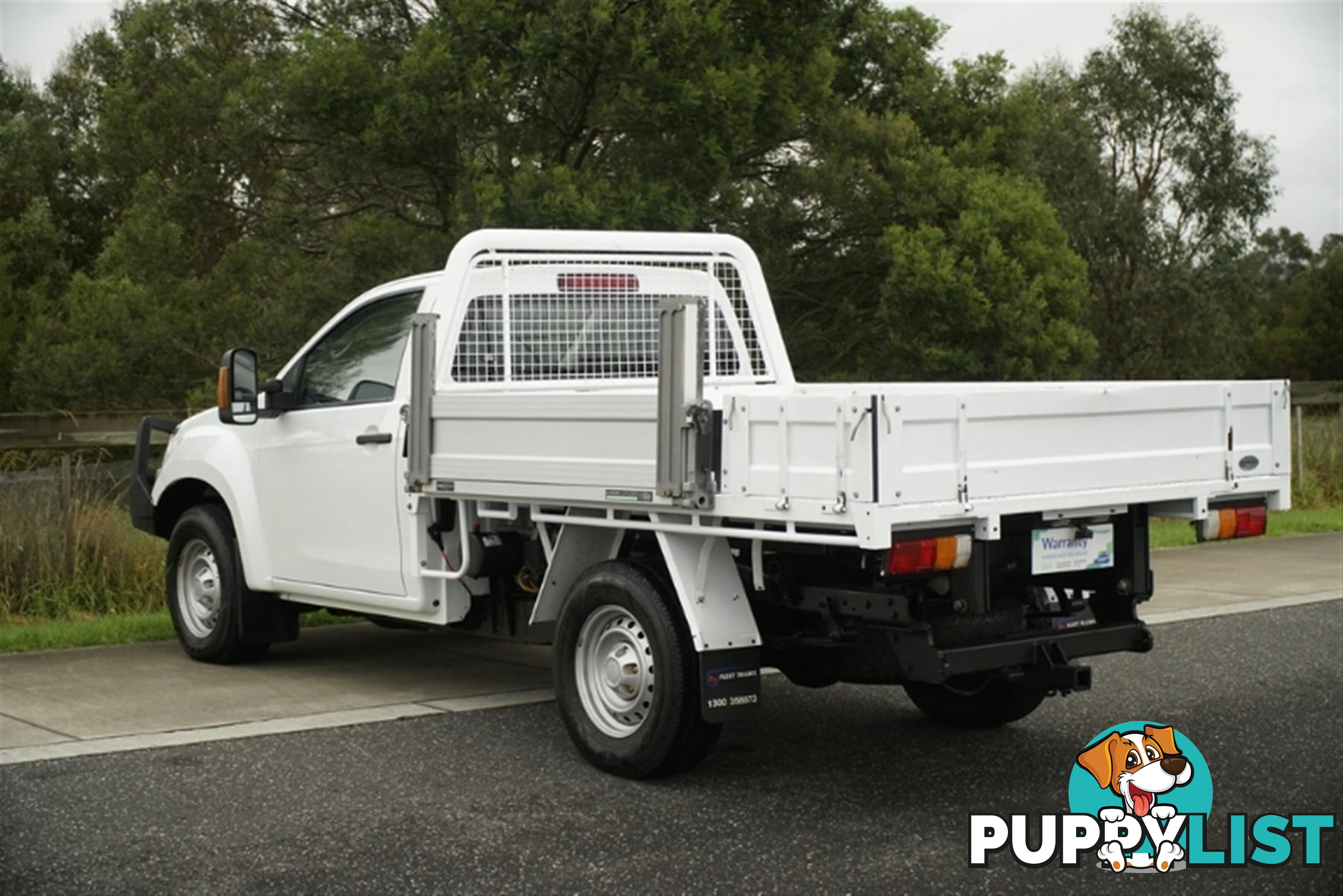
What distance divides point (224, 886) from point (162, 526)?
502 centimetres

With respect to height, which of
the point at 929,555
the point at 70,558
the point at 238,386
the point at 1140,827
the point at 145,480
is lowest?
the point at 1140,827

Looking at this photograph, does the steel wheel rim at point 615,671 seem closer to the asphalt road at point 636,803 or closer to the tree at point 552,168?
the asphalt road at point 636,803

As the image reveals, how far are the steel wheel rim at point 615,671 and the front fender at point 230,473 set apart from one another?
2748 mm

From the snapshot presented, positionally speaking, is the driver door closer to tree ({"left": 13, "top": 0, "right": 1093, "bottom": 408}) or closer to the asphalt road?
the asphalt road

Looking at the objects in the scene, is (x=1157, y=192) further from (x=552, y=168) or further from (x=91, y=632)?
(x=91, y=632)

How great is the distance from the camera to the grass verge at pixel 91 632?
983 centimetres

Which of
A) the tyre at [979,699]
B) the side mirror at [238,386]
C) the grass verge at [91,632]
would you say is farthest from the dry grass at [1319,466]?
the side mirror at [238,386]

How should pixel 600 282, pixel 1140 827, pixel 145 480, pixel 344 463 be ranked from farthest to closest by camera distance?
1. pixel 145 480
2. pixel 600 282
3. pixel 344 463
4. pixel 1140 827

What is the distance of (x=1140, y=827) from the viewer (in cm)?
573

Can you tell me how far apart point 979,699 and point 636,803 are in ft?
6.59

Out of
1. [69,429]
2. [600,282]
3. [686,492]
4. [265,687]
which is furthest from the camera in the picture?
[69,429]

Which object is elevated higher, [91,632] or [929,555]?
[929,555]

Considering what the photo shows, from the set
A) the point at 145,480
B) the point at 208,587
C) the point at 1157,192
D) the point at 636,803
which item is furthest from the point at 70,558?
the point at 1157,192

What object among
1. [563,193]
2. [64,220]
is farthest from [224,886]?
[64,220]
